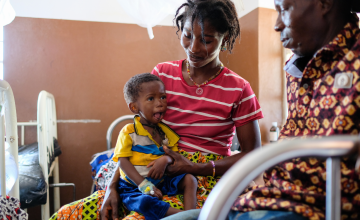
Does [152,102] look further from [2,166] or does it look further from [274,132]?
[274,132]

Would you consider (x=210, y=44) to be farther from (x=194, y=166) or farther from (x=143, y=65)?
(x=143, y=65)

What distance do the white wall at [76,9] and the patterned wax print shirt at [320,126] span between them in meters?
2.09

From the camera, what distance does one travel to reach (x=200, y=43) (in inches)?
47.0

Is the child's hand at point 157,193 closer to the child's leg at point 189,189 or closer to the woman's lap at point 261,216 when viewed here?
the child's leg at point 189,189

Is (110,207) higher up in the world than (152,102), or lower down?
lower down

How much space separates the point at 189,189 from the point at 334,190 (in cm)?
67

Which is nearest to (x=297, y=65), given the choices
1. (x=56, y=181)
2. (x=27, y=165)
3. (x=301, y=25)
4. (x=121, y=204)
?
(x=301, y=25)

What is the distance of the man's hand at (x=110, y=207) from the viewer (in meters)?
1.07

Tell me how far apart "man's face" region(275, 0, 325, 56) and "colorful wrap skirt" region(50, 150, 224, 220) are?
2.02 feet

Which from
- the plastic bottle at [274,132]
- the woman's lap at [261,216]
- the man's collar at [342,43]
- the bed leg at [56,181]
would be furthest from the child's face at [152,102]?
the bed leg at [56,181]

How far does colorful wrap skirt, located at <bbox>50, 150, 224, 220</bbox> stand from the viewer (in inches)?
41.8

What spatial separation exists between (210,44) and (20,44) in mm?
2295

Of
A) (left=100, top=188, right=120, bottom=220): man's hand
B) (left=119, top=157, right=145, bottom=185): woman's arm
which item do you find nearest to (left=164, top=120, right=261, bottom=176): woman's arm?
(left=119, top=157, right=145, bottom=185): woman's arm

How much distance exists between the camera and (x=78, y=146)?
9.35 feet
